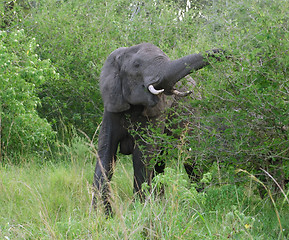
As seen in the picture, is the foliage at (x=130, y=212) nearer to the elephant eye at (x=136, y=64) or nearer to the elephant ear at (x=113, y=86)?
the elephant ear at (x=113, y=86)

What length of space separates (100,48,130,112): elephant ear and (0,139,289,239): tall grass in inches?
39.1

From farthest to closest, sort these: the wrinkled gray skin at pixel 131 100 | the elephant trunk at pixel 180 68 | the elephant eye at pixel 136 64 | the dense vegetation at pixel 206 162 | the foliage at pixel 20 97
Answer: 1. the foliage at pixel 20 97
2. the elephant eye at pixel 136 64
3. the wrinkled gray skin at pixel 131 100
4. the elephant trunk at pixel 180 68
5. the dense vegetation at pixel 206 162

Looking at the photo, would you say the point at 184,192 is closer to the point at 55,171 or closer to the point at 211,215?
the point at 211,215

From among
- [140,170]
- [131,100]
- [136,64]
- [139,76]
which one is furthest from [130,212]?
[136,64]

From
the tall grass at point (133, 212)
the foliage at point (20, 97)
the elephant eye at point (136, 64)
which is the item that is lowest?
the tall grass at point (133, 212)

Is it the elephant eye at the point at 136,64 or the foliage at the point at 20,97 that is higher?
the elephant eye at the point at 136,64

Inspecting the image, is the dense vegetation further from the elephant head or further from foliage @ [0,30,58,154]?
the elephant head

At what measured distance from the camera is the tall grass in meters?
3.80

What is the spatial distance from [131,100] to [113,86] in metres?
0.32

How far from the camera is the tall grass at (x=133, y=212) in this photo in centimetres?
380

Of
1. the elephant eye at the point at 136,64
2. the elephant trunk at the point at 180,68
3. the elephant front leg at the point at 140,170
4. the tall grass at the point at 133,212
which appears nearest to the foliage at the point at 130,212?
the tall grass at the point at 133,212

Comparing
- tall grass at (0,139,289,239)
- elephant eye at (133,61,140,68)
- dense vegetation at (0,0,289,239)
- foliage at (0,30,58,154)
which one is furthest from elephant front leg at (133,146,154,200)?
foliage at (0,30,58,154)

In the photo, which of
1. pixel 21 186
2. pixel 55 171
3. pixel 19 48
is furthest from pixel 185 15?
pixel 21 186

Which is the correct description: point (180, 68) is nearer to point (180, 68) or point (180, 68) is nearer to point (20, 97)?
point (180, 68)
